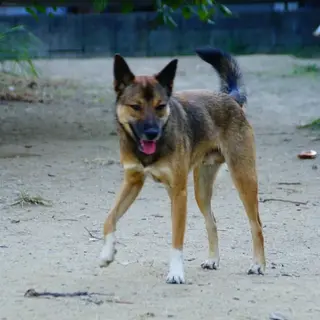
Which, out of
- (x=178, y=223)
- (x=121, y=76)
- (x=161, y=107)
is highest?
(x=121, y=76)

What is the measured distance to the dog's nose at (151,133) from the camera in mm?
5812

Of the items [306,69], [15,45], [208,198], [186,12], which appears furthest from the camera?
[306,69]

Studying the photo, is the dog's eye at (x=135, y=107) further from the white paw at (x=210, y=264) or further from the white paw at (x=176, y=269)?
the white paw at (x=210, y=264)

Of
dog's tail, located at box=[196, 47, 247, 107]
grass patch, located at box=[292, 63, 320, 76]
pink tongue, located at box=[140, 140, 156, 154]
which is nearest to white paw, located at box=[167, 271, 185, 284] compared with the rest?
pink tongue, located at box=[140, 140, 156, 154]

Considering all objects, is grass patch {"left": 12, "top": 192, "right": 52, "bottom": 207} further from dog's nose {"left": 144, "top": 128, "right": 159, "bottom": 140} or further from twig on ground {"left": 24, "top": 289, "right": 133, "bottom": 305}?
twig on ground {"left": 24, "top": 289, "right": 133, "bottom": 305}

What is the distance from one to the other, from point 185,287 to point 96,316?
0.87m

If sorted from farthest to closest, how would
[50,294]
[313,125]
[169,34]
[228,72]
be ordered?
1. [169,34]
2. [313,125]
3. [228,72]
4. [50,294]

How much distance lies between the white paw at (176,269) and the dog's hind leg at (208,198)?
50cm

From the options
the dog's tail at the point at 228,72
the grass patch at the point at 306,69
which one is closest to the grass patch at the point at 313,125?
the grass patch at the point at 306,69

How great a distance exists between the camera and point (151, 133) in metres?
5.82

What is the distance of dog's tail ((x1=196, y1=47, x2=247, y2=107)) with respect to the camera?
22.5ft

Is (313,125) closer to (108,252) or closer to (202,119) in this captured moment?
(202,119)

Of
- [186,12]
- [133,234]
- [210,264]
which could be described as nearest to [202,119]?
[210,264]

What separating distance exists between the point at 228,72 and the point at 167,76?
0.98 metres
